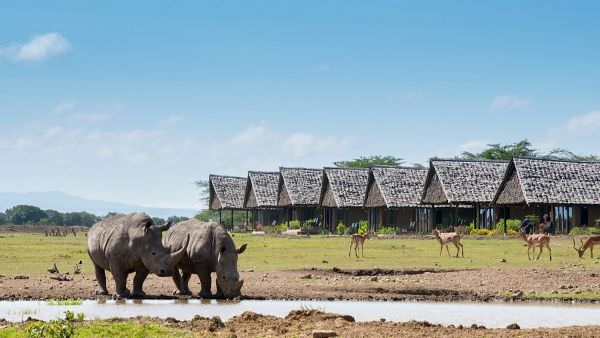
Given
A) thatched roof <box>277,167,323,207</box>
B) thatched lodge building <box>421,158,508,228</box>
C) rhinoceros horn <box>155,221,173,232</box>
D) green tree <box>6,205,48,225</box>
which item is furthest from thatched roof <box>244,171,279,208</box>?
rhinoceros horn <box>155,221,173,232</box>

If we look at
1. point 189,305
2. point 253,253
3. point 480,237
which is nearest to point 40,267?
point 253,253

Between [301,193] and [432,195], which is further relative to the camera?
[301,193]

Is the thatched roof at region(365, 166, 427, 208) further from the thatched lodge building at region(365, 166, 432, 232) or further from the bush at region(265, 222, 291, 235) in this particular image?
the bush at region(265, 222, 291, 235)

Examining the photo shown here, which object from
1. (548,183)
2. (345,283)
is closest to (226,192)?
(548,183)

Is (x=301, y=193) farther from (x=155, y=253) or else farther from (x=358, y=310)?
(x=358, y=310)

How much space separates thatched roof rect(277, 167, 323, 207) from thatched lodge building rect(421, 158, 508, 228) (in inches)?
625

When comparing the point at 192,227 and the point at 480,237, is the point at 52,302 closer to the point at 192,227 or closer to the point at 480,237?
the point at 192,227

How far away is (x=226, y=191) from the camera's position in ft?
339

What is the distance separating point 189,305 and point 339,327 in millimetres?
6736

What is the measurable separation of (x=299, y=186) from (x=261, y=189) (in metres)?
6.88

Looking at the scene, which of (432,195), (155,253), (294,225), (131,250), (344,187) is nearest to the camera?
(155,253)

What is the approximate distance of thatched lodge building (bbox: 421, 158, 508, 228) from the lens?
69562 mm

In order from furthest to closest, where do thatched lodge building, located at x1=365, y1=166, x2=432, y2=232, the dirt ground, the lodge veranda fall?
thatched lodge building, located at x1=365, y1=166, x2=432, y2=232 < the lodge veranda < the dirt ground

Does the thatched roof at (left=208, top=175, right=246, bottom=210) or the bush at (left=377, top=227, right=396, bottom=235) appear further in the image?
the thatched roof at (left=208, top=175, right=246, bottom=210)
